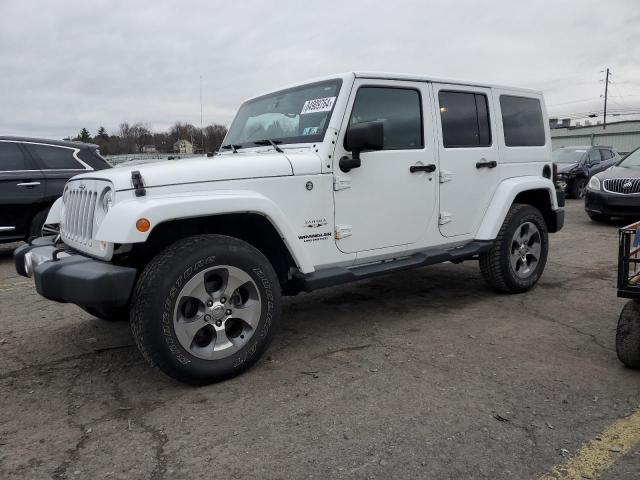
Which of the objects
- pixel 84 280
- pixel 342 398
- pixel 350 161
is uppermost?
pixel 350 161

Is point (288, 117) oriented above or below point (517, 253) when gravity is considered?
above

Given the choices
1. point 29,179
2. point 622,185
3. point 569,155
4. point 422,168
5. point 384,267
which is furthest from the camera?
point 569,155

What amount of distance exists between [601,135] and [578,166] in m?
35.8

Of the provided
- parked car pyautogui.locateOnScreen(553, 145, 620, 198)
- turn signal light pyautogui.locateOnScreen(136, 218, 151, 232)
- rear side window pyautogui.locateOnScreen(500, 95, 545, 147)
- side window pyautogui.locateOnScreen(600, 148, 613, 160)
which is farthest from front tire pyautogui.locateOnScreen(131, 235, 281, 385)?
side window pyautogui.locateOnScreen(600, 148, 613, 160)

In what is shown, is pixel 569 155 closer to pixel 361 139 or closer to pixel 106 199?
pixel 361 139

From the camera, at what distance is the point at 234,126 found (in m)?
4.71

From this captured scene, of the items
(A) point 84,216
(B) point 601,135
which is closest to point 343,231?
(A) point 84,216

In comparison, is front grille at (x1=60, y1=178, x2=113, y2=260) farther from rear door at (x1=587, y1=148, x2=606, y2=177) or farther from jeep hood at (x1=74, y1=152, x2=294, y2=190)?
rear door at (x1=587, y1=148, x2=606, y2=177)

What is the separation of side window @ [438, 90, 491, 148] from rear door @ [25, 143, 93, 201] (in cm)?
557

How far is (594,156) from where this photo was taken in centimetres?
1580

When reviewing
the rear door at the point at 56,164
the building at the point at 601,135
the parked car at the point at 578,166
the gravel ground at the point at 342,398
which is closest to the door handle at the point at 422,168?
the gravel ground at the point at 342,398

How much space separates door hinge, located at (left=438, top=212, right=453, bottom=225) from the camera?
4.37 m

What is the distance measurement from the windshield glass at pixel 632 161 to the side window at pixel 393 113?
7.72 metres

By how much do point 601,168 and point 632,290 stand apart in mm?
14416
